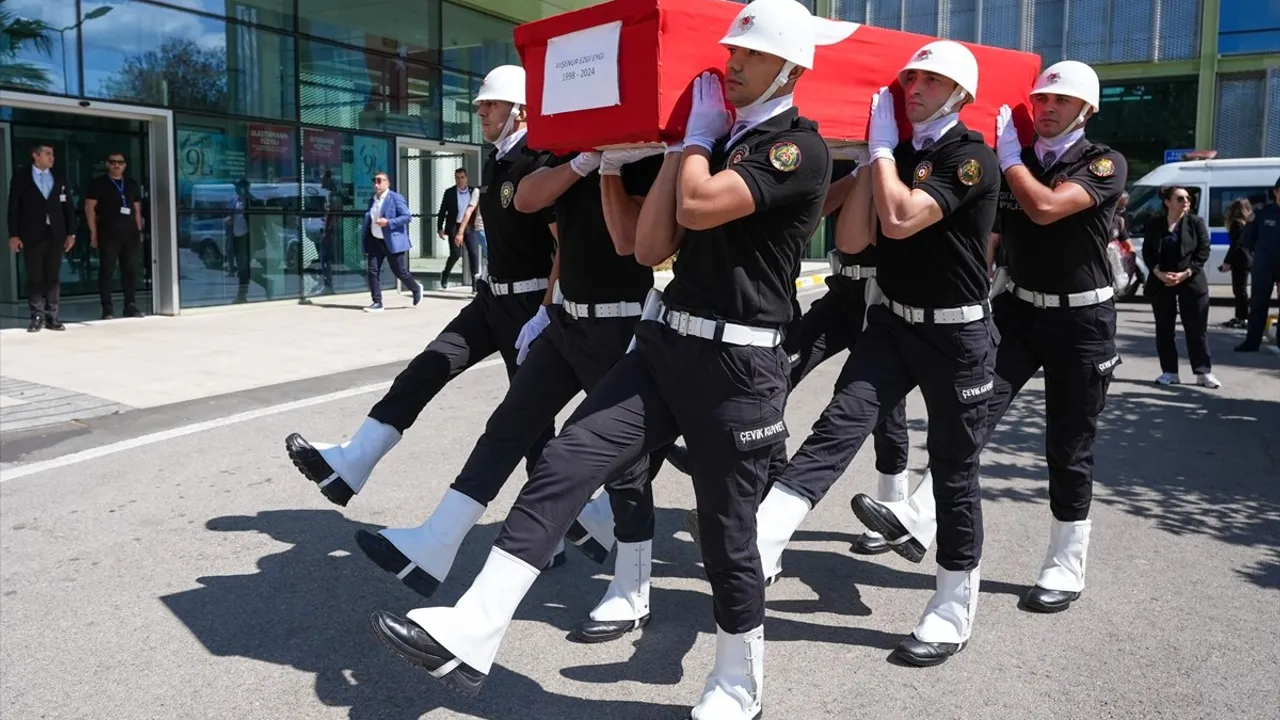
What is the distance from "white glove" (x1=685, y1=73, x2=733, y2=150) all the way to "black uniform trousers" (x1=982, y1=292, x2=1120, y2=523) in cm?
183

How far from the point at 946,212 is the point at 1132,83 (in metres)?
28.1

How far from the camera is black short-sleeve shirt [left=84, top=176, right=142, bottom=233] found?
509 inches

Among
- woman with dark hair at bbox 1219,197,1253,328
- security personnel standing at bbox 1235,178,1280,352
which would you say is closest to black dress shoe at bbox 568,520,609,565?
security personnel standing at bbox 1235,178,1280,352

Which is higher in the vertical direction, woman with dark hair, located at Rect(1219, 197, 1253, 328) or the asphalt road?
woman with dark hair, located at Rect(1219, 197, 1253, 328)

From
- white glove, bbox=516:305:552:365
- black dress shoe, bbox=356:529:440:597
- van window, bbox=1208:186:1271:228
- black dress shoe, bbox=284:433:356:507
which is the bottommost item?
black dress shoe, bbox=356:529:440:597

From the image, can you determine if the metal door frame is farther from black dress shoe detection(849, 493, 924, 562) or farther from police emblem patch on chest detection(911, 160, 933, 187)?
police emblem patch on chest detection(911, 160, 933, 187)

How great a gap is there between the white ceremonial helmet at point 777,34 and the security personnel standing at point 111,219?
11.7 metres

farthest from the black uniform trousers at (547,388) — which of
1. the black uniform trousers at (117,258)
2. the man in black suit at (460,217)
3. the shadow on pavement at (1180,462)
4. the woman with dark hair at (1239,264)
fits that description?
the woman with dark hair at (1239,264)

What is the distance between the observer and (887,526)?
4469mm

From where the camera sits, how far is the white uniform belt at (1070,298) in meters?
4.43

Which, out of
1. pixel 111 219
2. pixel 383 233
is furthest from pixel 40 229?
pixel 383 233

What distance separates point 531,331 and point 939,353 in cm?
153

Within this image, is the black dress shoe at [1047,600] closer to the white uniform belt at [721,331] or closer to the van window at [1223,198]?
the white uniform belt at [721,331]

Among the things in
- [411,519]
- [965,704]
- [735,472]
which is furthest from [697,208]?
[411,519]
